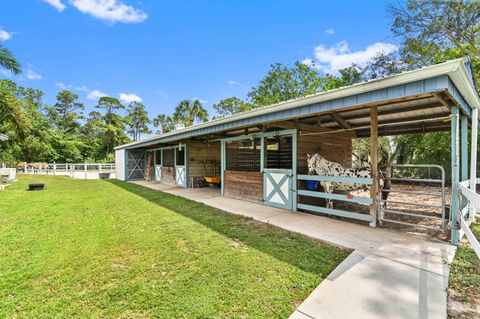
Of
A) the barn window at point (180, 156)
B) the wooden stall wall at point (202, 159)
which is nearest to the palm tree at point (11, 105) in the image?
the barn window at point (180, 156)

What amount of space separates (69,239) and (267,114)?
4233 millimetres

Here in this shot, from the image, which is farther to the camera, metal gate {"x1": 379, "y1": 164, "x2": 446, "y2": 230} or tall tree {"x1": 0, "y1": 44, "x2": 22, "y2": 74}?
tall tree {"x1": 0, "y1": 44, "x2": 22, "y2": 74}

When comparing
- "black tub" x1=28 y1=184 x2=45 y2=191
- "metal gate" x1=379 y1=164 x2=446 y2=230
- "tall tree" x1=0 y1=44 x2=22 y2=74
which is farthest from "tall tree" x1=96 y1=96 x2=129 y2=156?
"metal gate" x1=379 y1=164 x2=446 y2=230

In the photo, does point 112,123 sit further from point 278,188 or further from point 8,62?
point 278,188

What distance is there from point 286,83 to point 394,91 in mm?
22053

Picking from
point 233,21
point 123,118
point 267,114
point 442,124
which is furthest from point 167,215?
point 123,118

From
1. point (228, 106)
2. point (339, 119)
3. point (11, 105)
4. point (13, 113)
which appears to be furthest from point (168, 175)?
point (228, 106)

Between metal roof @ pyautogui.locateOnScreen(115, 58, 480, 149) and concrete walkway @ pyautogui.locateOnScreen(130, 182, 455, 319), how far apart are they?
2.06m

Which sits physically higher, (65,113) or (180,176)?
(65,113)

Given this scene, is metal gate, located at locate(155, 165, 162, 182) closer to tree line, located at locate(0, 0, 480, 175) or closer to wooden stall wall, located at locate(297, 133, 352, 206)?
tree line, located at locate(0, 0, 480, 175)

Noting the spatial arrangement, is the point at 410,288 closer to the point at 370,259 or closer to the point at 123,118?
the point at 370,259

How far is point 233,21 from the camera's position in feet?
43.1

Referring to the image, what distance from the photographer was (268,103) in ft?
78.0

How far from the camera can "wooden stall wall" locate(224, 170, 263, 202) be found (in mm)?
6570
